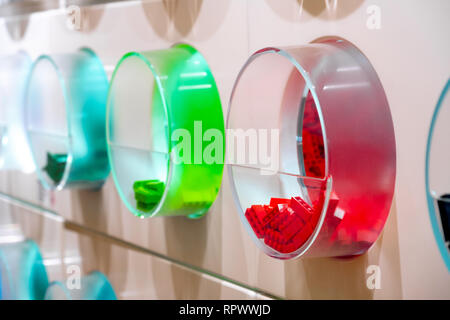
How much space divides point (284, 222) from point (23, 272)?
3.98 ft

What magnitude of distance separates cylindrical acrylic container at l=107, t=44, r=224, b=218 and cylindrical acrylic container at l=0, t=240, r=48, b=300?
1.87 ft

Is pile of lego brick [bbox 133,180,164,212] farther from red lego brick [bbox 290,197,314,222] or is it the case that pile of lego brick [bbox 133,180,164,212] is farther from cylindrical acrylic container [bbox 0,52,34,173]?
cylindrical acrylic container [bbox 0,52,34,173]

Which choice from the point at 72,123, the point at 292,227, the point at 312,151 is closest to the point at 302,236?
the point at 292,227

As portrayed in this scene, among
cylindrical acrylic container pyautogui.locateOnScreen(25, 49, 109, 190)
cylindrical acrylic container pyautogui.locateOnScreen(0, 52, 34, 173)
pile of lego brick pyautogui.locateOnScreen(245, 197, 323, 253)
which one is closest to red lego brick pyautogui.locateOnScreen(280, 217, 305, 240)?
pile of lego brick pyautogui.locateOnScreen(245, 197, 323, 253)

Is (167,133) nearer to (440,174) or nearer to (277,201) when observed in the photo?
(277,201)

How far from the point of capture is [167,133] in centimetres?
112

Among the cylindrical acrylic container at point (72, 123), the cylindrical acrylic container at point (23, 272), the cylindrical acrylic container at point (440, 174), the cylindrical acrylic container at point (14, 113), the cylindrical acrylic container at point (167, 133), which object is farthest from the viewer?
the cylindrical acrylic container at point (14, 113)

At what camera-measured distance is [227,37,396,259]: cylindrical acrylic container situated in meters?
0.82

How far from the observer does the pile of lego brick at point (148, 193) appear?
118 centimetres

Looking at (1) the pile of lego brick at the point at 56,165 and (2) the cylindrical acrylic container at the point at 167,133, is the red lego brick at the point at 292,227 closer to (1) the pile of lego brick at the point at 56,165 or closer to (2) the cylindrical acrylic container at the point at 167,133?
(2) the cylindrical acrylic container at the point at 167,133

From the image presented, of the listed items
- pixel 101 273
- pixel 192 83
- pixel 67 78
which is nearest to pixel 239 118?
pixel 192 83

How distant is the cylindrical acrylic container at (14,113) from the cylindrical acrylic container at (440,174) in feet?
5.32

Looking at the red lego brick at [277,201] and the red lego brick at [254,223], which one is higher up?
the red lego brick at [277,201]

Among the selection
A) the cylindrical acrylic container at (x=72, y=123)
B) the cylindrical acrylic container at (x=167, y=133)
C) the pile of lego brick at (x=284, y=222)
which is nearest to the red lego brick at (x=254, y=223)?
the pile of lego brick at (x=284, y=222)
